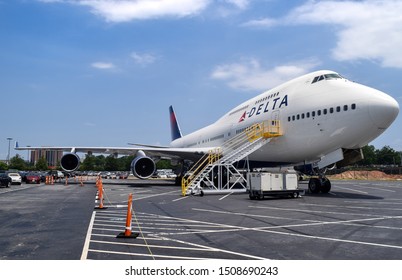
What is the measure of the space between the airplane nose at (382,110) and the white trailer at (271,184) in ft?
15.2

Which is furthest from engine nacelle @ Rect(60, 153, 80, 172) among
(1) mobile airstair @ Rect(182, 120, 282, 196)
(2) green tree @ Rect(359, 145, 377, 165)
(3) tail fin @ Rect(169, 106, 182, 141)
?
(2) green tree @ Rect(359, 145, 377, 165)

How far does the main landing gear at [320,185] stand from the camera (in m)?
20.0

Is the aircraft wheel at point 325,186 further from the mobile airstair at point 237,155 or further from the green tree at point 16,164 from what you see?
the green tree at point 16,164

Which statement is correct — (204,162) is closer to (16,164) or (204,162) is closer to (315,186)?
(315,186)

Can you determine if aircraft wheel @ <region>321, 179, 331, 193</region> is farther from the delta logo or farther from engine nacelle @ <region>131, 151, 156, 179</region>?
engine nacelle @ <region>131, 151, 156, 179</region>

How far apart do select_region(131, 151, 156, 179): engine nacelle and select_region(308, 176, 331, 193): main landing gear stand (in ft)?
40.0

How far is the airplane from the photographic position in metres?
16.5

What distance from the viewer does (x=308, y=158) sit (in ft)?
65.9

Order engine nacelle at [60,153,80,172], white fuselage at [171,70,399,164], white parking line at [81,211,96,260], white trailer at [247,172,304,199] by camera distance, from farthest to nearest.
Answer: engine nacelle at [60,153,80,172]
white trailer at [247,172,304,199]
white fuselage at [171,70,399,164]
white parking line at [81,211,96,260]

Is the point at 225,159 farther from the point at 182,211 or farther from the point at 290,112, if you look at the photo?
the point at 182,211

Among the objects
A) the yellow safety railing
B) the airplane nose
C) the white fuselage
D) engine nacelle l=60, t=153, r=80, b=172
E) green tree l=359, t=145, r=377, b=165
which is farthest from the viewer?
green tree l=359, t=145, r=377, b=165

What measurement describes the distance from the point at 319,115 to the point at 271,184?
13.8 ft

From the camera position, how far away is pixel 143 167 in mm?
27781
